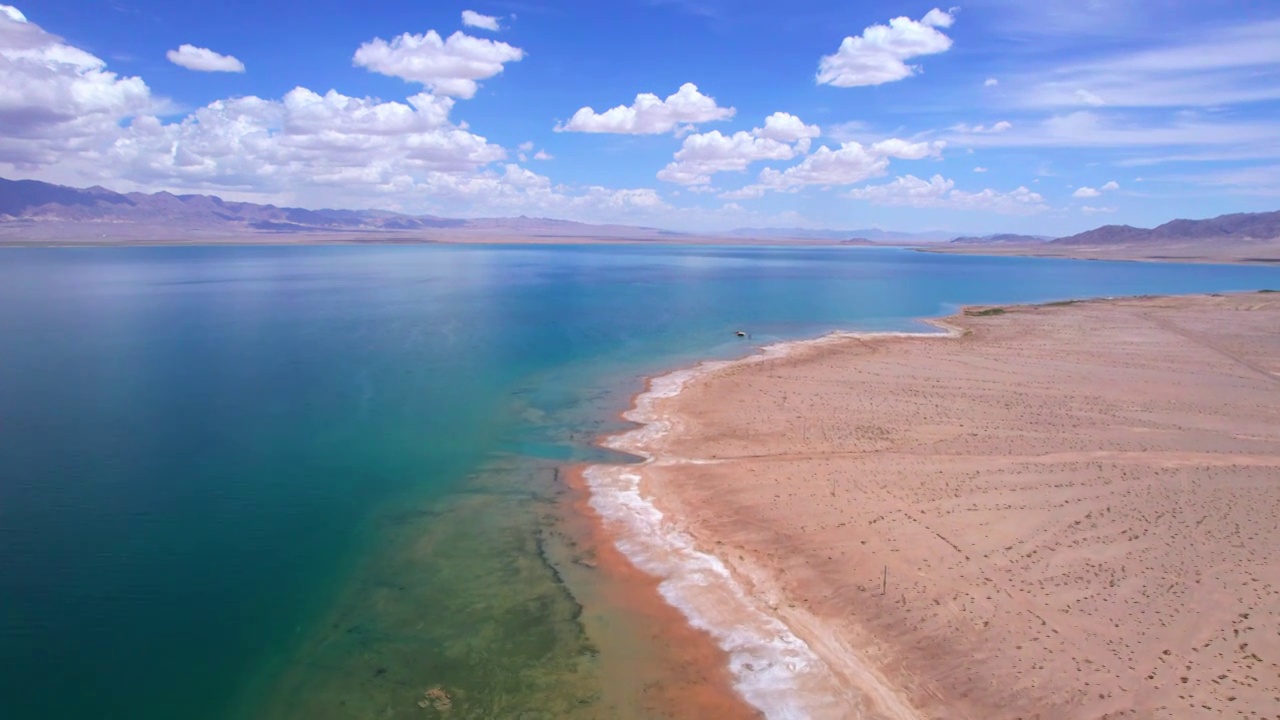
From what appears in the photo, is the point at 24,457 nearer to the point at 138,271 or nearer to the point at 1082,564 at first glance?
the point at 1082,564

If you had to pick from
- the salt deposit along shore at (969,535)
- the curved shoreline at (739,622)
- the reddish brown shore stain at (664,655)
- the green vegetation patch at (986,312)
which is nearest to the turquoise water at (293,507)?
the reddish brown shore stain at (664,655)

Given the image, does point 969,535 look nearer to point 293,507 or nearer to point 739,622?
point 739,622

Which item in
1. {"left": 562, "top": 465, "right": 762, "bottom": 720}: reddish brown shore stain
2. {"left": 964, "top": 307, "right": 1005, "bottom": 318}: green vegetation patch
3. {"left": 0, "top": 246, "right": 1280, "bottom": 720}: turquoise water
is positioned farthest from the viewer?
{"left": 964, "top": 307, "right": 1005, "bottom": 318}: green vegetation patch

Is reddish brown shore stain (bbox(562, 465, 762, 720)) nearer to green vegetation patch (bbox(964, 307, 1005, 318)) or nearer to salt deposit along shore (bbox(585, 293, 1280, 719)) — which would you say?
salt deposit along shore (bbox(585, 293, 1280, 719))

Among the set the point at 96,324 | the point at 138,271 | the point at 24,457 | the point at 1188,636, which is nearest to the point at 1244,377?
the point at 1188,636

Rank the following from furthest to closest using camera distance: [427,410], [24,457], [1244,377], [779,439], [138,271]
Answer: [138,271] < [1244,377] < [427,410] < [779,439] < [24,457]

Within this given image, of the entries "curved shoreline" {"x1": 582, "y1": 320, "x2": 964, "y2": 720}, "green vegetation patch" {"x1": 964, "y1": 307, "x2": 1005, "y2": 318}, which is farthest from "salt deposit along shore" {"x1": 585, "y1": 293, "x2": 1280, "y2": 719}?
"green vegetation patch" {"x1": 964, "y1": 307, "x2": 1005, "y2": 318}

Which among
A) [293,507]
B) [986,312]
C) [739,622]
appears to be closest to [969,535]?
[739,622]
